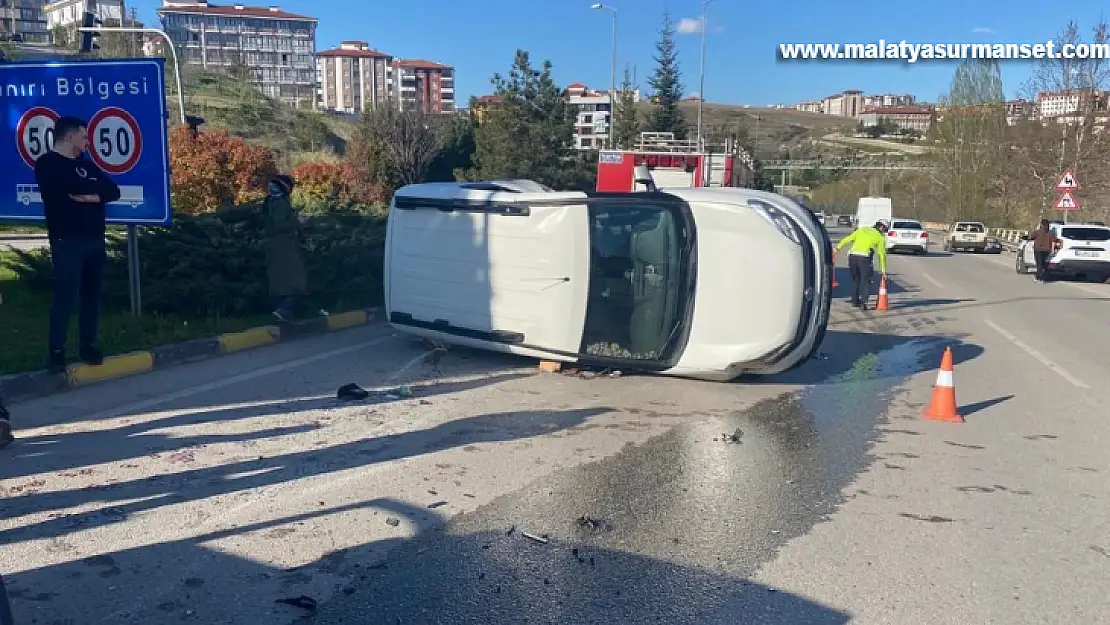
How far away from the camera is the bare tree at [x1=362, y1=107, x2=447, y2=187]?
104ft

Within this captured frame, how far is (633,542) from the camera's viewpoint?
4.42m

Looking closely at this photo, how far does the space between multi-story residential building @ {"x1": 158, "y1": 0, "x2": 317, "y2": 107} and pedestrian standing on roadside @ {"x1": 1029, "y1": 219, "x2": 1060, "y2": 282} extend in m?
108

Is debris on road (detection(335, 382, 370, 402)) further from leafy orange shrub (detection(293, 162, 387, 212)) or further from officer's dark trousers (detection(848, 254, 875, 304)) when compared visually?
leafy orange shrub (detection(293, 162, 387, 212))

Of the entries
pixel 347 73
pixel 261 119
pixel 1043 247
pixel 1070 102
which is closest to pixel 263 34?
pixel 347 73

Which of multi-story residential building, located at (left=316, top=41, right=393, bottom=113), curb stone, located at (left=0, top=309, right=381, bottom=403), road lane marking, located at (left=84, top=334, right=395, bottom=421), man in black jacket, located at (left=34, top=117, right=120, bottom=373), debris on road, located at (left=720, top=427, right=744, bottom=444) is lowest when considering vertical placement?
debris on road, located at (left=720, top=427, right=744, bottom=444)

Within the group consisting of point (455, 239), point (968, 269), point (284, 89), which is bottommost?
point (968, 269)

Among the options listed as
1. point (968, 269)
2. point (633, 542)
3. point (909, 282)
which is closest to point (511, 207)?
point (633, 542)

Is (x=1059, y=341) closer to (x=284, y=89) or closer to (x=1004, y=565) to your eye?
(x=1004, y=565)

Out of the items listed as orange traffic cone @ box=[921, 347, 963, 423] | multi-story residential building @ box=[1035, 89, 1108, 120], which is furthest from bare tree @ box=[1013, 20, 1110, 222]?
orange traffic cone @ box=[921, 347, 963, 423]

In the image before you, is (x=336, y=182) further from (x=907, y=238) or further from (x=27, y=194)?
(x=907, y=238)

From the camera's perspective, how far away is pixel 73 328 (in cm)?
897

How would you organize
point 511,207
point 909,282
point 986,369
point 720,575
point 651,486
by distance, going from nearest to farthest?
1. point 720,575
2. point 651,486
3. point 511,207
4. point 986,369
5. point 909,282

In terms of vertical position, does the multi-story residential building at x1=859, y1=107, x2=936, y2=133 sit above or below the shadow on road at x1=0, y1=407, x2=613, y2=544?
above

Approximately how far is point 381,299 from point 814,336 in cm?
675
